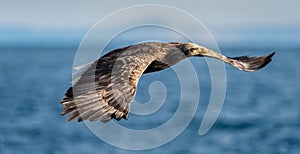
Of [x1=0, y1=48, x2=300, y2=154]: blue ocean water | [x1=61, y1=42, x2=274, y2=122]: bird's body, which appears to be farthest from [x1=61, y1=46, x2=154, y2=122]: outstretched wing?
[x1=0, y1=48, x2=300, y2=154]: blue ocean water

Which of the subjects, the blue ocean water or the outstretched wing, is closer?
the outstretched wing

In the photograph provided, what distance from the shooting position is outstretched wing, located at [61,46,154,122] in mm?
17047

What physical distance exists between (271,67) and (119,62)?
110099mm

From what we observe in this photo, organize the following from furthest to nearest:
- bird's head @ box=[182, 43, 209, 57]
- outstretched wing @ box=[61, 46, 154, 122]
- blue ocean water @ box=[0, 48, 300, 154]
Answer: blue ocean water @ box=[0, 48, 300, 154]
bird's head @ box=[182, 43, 209, 57]
outstretched wing @ box=[61, 46, 154, 122]

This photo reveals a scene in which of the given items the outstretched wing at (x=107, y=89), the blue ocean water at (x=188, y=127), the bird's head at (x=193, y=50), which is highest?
the blue ocean water at (x=188, y=127)

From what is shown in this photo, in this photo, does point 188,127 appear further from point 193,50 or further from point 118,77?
point 118,77

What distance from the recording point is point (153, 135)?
4400 centimetres

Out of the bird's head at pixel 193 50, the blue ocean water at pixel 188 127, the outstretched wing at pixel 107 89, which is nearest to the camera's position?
the outstretched wing at pixel 107 89

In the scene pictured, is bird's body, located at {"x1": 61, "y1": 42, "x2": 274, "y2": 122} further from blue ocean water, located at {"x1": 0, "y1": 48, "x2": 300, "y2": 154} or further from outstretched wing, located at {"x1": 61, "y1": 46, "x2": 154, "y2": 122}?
blue ocean water, located at {"x1": 0, "y1": 48, "x2": 300, "y2": 154}

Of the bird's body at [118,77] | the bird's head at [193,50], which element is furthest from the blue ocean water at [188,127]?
the bird's body at [118,77]

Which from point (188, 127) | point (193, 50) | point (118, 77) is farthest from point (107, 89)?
point (188, 127)

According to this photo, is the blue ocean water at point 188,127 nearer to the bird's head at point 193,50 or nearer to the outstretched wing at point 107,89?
the bird's head at point 193,50

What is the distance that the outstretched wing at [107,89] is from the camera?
55.9 ft

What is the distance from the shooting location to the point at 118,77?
18.1 m
